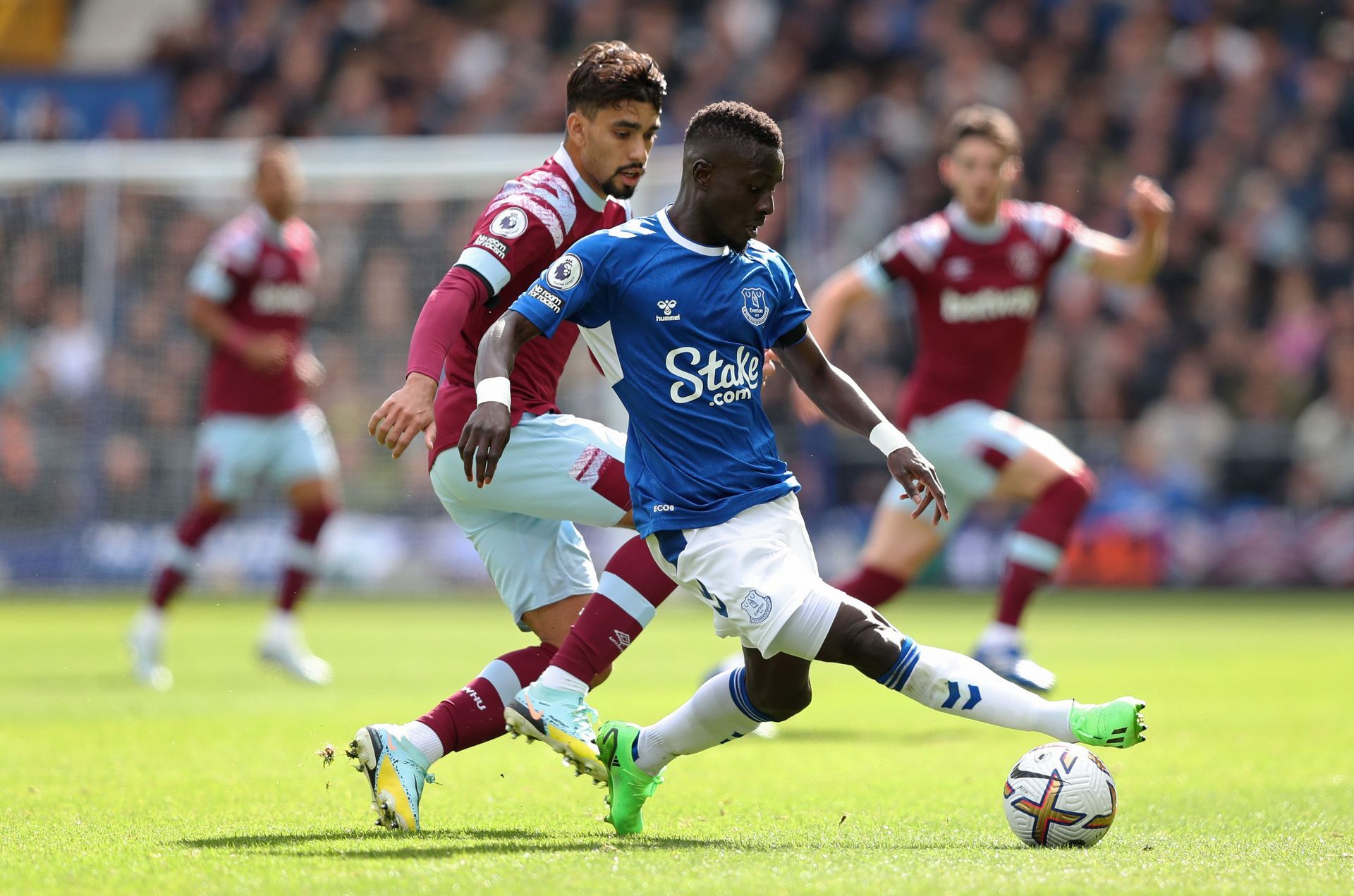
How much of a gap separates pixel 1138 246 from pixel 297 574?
18.8 feet

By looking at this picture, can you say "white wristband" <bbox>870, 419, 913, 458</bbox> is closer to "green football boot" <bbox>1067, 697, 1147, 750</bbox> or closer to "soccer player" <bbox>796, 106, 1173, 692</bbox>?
"green football boot" <bbox>1067, 697, 1147, 750</bbox>

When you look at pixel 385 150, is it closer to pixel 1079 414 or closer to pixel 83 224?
pixel 83 224

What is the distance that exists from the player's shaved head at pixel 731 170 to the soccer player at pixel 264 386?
6511 mm

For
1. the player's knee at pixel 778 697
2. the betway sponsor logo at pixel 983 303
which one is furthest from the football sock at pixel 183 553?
the player's knee at pixel 778 697

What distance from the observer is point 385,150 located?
1506cm

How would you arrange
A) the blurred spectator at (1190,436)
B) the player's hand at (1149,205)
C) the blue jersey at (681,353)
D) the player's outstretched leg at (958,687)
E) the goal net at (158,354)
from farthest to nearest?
1. the blurred spectator at (1190,436)
2. the goal net at (158,354)
3. the player's hand at (1149,205)
4. the blue jersey at (681,353)
5. the player's outstretched leg at (958,687)

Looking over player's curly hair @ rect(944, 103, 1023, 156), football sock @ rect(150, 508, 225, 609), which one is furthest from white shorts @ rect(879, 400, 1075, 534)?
football sock @ rect(150, 508, 225, 609)

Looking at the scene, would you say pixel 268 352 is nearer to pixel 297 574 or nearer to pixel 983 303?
pixel 297 574

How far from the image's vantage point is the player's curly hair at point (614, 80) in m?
5.32

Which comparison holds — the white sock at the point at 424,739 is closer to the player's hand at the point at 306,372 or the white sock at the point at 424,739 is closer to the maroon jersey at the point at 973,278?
the maroon jersey at the point at 973,278

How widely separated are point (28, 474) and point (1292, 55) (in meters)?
15.4

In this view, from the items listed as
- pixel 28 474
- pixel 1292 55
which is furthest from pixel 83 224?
pixel 1292 55

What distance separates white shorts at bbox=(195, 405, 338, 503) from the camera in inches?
427

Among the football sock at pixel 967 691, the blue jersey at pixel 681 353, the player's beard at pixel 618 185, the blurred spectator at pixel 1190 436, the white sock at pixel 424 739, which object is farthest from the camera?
the blurred spectator at pixel 1190 436
